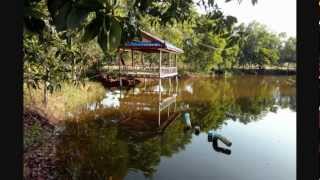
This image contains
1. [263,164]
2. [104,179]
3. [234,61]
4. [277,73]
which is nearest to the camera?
[104,179]

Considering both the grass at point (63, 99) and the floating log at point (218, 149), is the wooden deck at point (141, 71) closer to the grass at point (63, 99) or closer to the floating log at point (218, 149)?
the grass at point (63, 99)

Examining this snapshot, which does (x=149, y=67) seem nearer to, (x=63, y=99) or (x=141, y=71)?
(x=141, y=71)

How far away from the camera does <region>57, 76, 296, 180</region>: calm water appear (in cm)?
263

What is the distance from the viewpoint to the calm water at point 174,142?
263 centimetres

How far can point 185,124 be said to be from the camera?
437cm

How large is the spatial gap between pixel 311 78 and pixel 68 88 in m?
4.45

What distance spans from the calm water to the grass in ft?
0.45

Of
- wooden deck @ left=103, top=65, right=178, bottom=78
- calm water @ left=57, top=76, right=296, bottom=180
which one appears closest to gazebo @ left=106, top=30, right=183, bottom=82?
wooden deck @ left=103, top=65, right=178, bottom=78

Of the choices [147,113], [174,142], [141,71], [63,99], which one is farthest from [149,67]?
[174,142]

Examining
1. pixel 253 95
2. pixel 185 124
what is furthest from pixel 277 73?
pixel 185 124

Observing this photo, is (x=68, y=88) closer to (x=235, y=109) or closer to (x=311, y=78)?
(x=235, y=109)

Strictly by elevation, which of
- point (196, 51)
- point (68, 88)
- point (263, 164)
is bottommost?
point (263, 164)

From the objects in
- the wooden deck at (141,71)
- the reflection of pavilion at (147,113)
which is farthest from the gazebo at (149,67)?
the reflection of pavilion at (147,113)

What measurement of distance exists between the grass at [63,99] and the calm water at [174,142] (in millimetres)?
136
